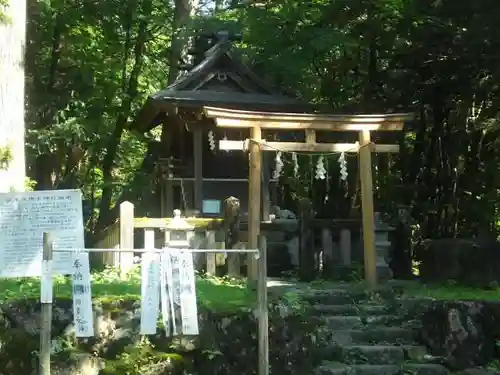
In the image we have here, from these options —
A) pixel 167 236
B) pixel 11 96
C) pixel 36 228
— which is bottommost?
pixel 167 236

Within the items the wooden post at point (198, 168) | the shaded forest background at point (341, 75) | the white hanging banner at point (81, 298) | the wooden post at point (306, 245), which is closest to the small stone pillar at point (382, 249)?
the wooden post at point (306, 245)

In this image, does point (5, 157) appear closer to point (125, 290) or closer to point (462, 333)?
point (125, 290)

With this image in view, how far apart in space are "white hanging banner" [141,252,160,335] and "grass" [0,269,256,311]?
4.53 feet

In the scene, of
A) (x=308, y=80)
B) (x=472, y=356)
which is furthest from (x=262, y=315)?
(x=308, y=80)

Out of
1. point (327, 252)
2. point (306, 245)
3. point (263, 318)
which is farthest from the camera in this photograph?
point (327, 252)

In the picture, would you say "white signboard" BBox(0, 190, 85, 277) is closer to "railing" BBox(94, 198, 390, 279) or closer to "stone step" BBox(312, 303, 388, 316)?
"railing" BBox(94, 198, 390, 279)

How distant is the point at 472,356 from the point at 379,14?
790 centimetres

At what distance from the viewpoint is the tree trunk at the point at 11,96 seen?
9.95 meters

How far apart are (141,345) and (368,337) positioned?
125 inches

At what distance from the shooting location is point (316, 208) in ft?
51.3

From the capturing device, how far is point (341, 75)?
16.5m

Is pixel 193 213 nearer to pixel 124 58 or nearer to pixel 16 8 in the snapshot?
Result: pixel 16 8

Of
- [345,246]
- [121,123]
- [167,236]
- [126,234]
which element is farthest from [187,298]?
[121,123]

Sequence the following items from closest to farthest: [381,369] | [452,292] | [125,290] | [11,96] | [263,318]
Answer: [263,318] → [381,369] → [125,290] → [11,96] → [452,292]
